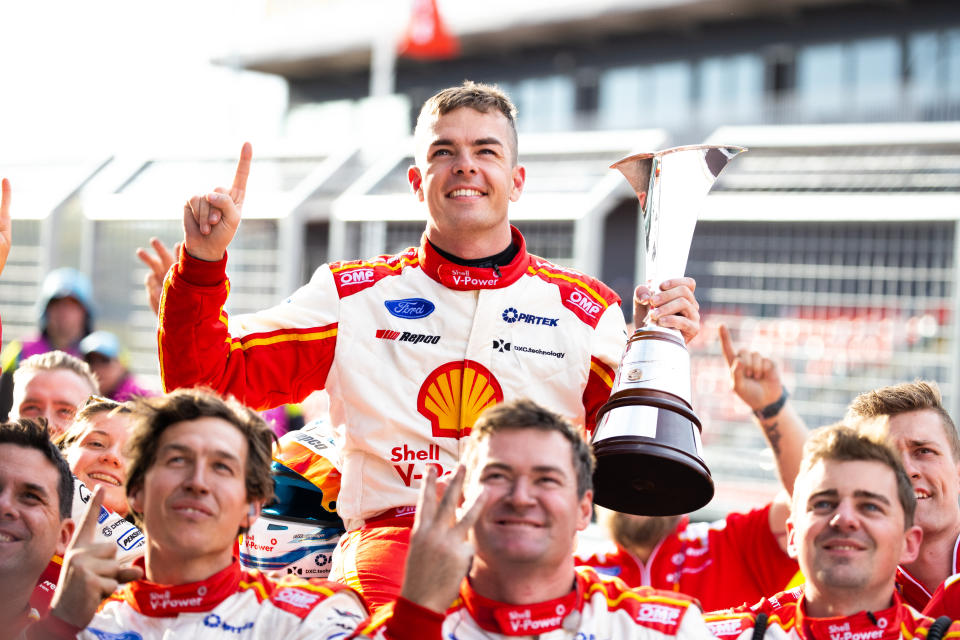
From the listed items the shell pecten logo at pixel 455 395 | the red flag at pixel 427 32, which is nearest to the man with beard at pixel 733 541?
the shell pecten logo at pixel 455 395

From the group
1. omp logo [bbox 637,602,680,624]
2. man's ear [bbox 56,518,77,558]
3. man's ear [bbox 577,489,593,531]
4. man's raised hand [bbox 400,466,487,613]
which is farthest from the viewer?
man's ear [bbox 56,518,77,558]

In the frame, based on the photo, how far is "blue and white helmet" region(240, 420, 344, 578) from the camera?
3.88m

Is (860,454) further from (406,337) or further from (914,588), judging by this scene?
→ (406,337)

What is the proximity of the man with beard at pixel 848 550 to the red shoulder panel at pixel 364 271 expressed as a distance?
1464 millimetres

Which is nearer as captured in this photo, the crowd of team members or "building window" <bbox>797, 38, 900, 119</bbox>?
the crowd of team members

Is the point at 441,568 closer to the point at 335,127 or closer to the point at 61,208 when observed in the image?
the point at 61,208

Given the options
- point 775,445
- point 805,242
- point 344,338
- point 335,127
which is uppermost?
point 335,127

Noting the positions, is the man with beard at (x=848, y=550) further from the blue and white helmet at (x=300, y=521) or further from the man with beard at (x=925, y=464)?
the blue and white helmet at (x=300, y=521)

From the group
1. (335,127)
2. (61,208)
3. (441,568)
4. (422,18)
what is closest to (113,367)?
(61,208)

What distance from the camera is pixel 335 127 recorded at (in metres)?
30.6

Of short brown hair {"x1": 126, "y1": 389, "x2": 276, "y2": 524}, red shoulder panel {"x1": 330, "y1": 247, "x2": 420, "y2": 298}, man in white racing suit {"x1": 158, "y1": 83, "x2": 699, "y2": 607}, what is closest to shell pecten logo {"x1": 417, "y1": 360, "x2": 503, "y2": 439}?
man in white racing suit {"x1": 158, "y1": 83, "x2": 699, "y2": 607}

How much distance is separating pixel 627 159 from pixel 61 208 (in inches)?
272

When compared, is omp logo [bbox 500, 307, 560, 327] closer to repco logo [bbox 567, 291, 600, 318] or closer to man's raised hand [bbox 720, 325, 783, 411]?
repco logo [bbox 567, 291, 600, 318]

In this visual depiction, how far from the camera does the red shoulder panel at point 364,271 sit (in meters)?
3.74
